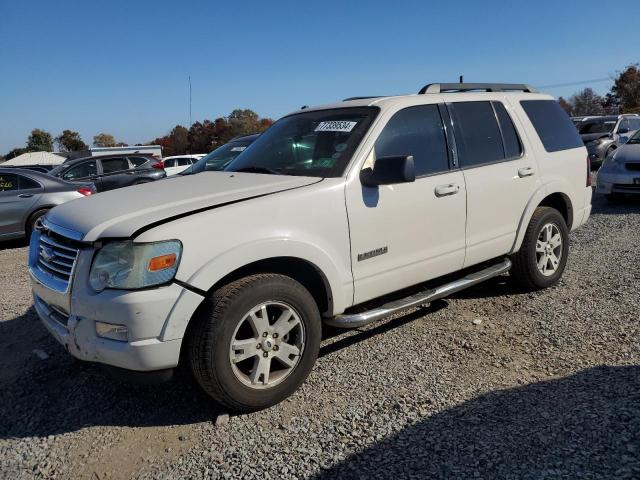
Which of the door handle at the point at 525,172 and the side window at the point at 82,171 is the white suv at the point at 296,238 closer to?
the door handle at the point at 525,172

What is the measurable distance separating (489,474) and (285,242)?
1612mm

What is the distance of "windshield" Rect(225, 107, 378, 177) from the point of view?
363cm

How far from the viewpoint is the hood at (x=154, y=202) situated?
2867mm

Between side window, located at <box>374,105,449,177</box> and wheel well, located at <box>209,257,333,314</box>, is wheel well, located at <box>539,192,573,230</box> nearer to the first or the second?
side window, located at <box>374,105,449,177</box>

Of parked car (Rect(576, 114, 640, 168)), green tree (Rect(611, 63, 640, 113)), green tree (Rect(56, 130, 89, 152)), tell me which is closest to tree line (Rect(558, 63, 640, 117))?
green tree (Rect(611, 63, 640, 113))

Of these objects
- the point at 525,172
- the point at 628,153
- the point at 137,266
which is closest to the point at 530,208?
the point at 525,172

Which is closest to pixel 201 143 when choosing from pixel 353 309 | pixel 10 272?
pixel 10 272

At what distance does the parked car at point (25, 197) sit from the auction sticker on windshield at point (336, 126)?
260 inches

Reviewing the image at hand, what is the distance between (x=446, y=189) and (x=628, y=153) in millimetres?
7519

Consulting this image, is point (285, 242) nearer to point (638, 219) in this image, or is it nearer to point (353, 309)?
point (353, 309)

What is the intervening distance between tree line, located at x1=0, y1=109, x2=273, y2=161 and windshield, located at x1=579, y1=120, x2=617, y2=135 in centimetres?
4091

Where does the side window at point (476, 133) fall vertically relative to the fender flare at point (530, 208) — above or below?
above

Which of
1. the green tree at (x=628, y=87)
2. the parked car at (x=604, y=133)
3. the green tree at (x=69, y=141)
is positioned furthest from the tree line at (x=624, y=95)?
the green tree at (x=69, y=141)

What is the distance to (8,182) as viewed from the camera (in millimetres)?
9328
